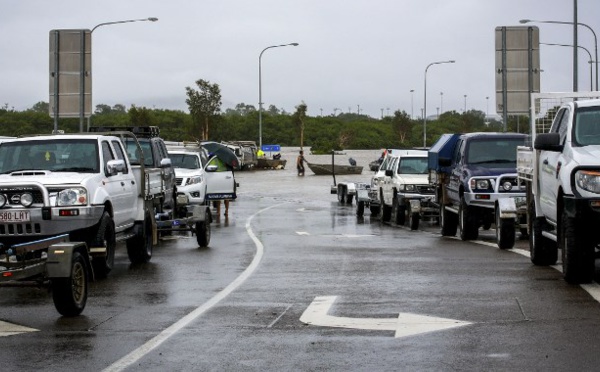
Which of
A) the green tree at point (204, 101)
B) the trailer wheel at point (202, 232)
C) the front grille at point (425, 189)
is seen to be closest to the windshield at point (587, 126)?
the trailer wheel at point (202, 232)

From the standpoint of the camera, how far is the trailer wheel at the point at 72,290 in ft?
41.0

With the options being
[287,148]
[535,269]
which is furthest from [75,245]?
[287,148]

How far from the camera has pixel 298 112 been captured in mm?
149625

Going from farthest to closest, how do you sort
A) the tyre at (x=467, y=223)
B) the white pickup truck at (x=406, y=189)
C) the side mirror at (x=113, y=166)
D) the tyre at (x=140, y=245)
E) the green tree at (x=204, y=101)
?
1. the green tree at (x=204, y=101)
2. the white pickup truck at (x=406, y=189)
3. the tyre at (x=467, y=223)
4. the tyre at (x=140, y=245)
5. the side mirror at (x=113, y=166)

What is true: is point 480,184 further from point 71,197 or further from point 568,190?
point 71,197

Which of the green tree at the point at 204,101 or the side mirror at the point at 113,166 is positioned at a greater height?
the green tree at the point at 204,101

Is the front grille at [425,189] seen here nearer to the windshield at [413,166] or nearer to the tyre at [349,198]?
the windshield at [413,166]

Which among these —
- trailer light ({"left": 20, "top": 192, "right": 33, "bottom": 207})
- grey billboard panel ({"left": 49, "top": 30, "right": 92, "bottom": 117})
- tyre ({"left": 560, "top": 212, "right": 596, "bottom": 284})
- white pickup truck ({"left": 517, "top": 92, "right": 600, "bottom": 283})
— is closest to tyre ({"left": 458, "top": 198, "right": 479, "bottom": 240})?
white pickup truck ({"left": 517, "top": 92, "right": 600, "bottom": 283})

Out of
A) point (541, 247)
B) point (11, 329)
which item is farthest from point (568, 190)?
point (11, 329)

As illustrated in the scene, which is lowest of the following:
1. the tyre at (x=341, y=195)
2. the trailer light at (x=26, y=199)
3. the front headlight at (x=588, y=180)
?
the tyre at (x=341, y=195)

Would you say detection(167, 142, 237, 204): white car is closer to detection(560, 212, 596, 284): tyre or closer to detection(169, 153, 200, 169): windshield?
detection(169, 153, 200, 169): windshield

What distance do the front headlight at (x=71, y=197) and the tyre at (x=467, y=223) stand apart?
10.4 meters

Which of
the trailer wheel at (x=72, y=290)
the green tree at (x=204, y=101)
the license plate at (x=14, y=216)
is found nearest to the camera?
the trailer wheel at (x=72, y=290)

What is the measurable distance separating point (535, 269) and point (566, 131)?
2.26 metres
